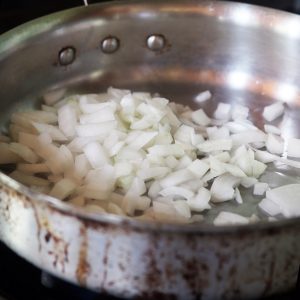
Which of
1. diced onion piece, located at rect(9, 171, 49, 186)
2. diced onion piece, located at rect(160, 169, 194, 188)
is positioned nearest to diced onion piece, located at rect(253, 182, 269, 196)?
diced onion piece, located at rect(160, 169, 194, 188)

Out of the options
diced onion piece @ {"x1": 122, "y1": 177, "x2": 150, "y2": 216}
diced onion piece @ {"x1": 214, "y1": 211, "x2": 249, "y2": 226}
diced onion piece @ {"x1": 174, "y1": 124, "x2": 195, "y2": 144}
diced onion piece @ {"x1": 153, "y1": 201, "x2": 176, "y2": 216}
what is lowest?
diced onion piece @ {"x1": 214, "y1": 211, "x2": 249, "y2": 226}

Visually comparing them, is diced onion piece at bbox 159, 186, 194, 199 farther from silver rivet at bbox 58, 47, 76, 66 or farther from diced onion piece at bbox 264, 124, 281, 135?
silver rivet at bbox 58, 47, 76, 66

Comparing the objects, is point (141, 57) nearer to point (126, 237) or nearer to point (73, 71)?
point (73, 71)

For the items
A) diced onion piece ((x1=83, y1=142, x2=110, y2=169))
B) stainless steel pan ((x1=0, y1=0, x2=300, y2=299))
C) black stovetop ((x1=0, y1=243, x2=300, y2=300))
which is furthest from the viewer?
diced onion piece ((x1=83, y1=142, x2=110, y2=169))

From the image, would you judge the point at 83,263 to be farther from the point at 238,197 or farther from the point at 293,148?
the point at 293,148

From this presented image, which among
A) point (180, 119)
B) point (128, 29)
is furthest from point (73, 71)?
point (180, 119)

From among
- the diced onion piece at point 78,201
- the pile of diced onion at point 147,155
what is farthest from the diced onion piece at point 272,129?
the diced onion piece at point 78,201

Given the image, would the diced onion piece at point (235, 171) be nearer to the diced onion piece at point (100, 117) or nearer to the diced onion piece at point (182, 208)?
the diced onion piece at point (182, 208)
